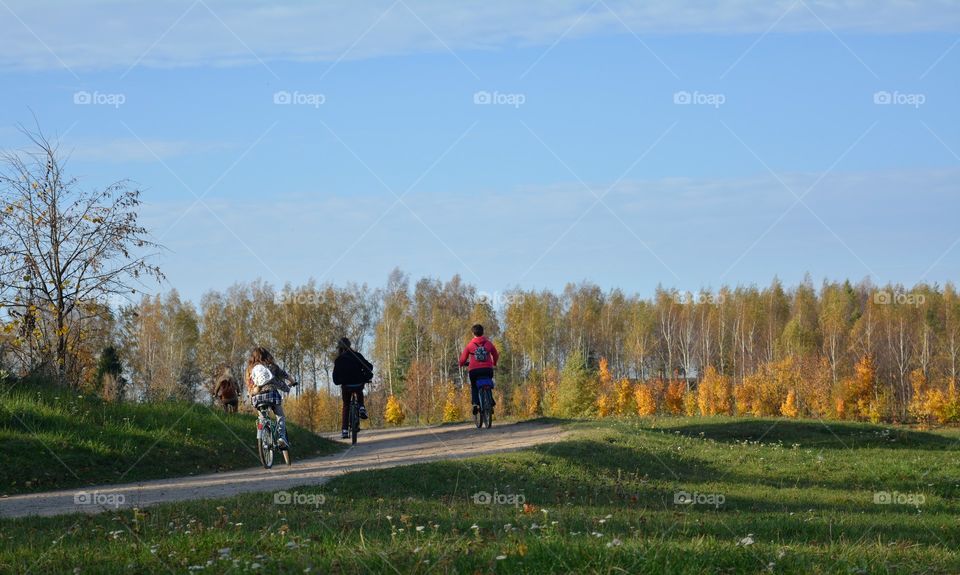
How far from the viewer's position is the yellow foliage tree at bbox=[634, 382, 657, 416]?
285ft

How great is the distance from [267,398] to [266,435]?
0.70 meters

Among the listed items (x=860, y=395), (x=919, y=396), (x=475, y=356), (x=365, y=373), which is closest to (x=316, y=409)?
(x=860, y=395)

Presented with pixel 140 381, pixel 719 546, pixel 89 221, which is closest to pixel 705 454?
pixel 719 546

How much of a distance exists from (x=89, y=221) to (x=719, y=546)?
1900 centimetres

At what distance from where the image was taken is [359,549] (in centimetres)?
736

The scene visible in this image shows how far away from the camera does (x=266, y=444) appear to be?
17750 mm

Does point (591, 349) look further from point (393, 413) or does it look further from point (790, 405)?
point (393, 413)

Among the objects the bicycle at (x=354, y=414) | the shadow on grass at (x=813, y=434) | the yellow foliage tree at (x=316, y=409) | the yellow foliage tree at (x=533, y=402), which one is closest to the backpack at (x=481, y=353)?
the bicycle at (x=354, y=414)

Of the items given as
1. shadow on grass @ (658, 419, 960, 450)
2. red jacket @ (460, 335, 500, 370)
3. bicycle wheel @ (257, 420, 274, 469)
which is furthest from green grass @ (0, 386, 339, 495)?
shadow on grass @ (658, 419, 960, 450)

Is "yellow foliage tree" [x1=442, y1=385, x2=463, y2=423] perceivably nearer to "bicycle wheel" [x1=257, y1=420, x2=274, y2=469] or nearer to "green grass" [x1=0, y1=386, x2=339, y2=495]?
"green grass" [x1=0, y1=386, x2=339, y2=495]

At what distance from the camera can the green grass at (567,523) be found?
701 centimetres

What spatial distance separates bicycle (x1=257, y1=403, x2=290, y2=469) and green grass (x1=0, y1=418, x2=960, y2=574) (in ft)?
11.3

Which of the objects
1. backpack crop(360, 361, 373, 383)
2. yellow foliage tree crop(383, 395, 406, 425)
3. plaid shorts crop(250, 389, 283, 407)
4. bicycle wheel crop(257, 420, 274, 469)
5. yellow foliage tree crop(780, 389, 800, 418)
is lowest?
yellow foliage tree crop(780, 389, 800, 418)

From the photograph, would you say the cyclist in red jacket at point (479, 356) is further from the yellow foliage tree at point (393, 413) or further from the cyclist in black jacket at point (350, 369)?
the yellow foliage tree at point (393, 413)
